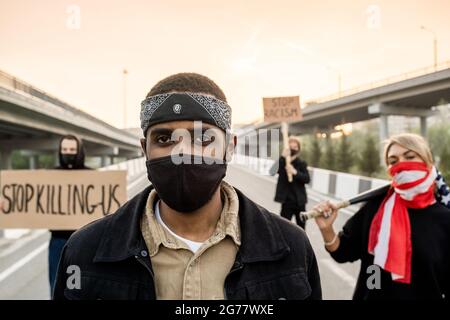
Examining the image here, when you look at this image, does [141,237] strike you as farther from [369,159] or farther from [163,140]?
[369,159]

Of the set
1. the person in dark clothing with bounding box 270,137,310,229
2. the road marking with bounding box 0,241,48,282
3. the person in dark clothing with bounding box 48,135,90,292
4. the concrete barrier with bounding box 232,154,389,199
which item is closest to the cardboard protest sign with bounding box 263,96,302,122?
the person in dark clothing with bounding box 48,135,90,292

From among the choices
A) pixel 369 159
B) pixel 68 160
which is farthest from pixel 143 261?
pixel 369 159

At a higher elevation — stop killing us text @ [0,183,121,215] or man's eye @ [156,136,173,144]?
man's eye @ [156,136,173,144]

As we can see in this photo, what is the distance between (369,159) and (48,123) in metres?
12.5

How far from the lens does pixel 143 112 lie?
1385 millimetres

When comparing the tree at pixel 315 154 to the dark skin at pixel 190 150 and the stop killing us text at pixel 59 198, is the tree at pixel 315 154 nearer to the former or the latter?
the stop killing us text at pixel 59 198

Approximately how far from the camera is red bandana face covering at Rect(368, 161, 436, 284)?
205 cm

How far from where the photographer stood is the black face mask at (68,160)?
10.4 ft

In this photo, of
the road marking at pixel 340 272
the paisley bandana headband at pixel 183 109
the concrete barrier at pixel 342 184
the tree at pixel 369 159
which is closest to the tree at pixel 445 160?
the concrete barrier at pixel 342 184

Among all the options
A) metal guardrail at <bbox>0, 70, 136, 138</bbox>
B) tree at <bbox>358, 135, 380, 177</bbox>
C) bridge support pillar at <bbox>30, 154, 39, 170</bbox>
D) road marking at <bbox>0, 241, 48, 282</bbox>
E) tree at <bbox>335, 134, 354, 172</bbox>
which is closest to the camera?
metal guardrail at <bbox>0, 70, 136, 138</bbox>

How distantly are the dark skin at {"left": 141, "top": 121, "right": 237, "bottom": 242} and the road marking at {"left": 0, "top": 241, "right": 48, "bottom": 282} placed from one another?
3406 mm

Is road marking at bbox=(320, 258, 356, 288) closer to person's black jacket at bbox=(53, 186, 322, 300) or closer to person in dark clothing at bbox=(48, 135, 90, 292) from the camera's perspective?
person in dark clothing at bbox=(48, 135, 90, 292)

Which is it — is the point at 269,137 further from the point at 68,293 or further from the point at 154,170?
the point at 68,293
